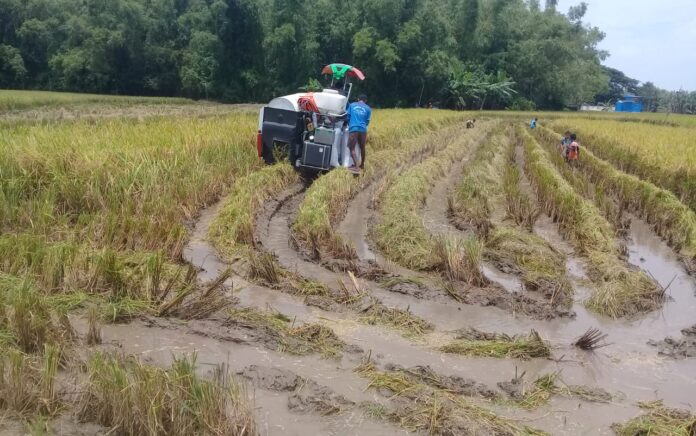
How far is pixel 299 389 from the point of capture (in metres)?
3.19

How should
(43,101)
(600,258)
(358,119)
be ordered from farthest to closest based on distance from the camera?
1. (43,101)
2. (358,119)
3. (600,258)

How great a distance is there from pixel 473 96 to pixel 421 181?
1388 inches

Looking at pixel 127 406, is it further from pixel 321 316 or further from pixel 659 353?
pixel 659 353

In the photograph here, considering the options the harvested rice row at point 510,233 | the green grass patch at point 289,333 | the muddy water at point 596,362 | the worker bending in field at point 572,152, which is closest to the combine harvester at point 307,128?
the harvested rice row at point 510,233

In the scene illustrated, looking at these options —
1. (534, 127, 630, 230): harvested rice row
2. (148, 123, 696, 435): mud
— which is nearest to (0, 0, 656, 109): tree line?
(534, 127, 630, 230): harvested rice row

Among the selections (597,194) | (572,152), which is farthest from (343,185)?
(572,152)

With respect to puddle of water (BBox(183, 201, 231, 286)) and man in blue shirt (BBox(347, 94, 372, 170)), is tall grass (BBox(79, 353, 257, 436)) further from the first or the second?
man in blue shirt (BBox(347, 94, 372, 170))

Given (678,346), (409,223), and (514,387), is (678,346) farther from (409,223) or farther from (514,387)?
(409,223)

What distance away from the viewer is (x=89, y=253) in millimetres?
4637

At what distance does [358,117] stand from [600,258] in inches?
186

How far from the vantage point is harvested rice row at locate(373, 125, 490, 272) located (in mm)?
5711

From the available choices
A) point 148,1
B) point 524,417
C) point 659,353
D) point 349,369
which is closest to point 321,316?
point 349,369

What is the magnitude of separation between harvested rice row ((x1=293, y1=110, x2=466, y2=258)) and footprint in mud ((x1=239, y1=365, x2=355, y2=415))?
2408 mm

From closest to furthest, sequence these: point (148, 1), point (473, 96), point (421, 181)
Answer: point (421, 181), point (473, 96), point (148, 1)
